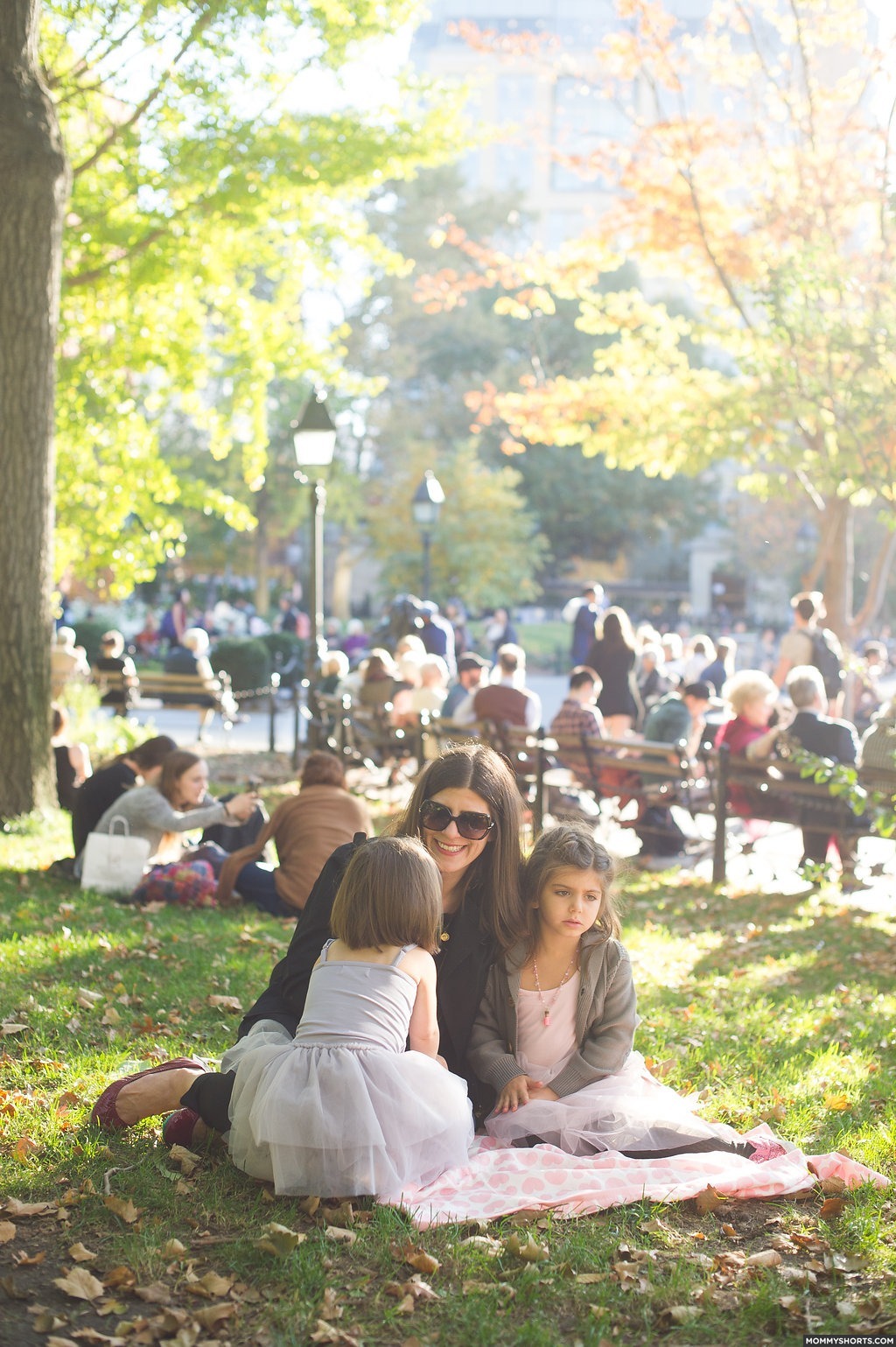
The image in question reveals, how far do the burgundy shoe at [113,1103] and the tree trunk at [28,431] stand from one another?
5.60 metres

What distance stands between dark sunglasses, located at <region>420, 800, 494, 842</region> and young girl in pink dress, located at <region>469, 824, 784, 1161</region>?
0.74 ft

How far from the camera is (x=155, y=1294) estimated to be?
11.1 feet

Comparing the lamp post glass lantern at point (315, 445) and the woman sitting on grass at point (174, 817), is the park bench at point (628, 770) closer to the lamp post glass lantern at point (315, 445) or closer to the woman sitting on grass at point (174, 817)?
the woman sitting on grass at point (174, 817)

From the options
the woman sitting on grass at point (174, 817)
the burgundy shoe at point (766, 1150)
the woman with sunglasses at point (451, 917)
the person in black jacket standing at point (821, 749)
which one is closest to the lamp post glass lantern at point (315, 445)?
the person in black jacket standing at point (821, 749)

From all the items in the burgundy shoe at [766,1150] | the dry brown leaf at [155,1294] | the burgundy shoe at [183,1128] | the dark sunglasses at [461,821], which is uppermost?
the dark sunglasses at [461,821]

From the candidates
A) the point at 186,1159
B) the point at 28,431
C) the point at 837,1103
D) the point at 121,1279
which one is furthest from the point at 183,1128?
the point at 28,431

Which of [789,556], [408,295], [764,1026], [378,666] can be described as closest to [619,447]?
[378,666]

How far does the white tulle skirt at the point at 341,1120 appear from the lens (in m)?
3.80

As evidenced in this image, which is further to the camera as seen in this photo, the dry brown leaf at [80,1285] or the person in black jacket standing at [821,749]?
the person in black jacket standing at [821,749]

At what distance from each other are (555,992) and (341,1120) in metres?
1.02

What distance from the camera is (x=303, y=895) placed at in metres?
7.70

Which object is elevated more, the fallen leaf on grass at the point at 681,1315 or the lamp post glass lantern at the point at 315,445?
the lamp post glass lantern at the point at 315,445

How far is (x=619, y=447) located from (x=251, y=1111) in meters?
14.2

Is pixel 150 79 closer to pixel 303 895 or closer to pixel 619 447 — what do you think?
pixel 619 447
